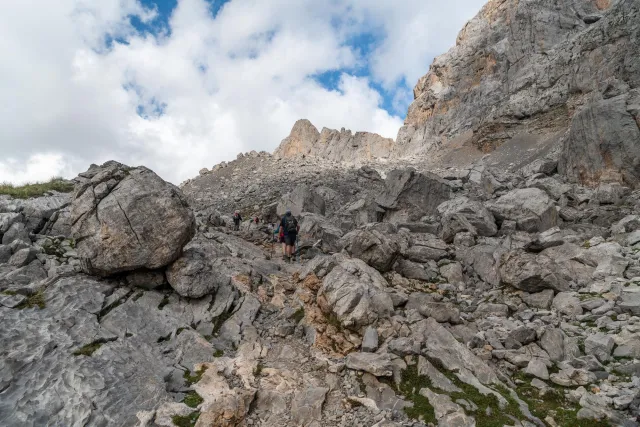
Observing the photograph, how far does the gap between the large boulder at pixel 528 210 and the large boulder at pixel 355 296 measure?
11.1 m

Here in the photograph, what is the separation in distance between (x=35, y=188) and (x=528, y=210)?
85.0 ft

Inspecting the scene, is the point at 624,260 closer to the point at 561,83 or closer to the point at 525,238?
the point at 525,238

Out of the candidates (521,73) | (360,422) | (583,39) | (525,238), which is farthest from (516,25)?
(360,422)

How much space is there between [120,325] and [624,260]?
18.3 m

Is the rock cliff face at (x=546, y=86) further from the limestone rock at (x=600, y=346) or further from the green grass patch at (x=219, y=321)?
the green grass patch at (x=219, y=321)

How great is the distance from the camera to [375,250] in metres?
15.5

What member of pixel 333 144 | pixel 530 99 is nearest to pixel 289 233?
pixel 530 99

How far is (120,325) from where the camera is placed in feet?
34.6

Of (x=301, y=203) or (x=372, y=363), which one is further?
(x=301, y=203)

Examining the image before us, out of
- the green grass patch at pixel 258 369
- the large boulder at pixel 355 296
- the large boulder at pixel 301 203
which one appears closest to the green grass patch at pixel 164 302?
the green grass patch at pixel 258 369

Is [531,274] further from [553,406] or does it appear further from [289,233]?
[289,233]

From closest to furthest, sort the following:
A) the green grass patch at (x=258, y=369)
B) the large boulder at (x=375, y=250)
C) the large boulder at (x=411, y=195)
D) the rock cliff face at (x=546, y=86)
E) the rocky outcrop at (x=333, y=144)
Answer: the green grass patch at (x=258, y=369), the large boulder at (x=375, y=250), the large boulder at (x=411, y=195), the rock cliff face at (x=546, y=86), the rocky outcrop at (x=333, y=144)

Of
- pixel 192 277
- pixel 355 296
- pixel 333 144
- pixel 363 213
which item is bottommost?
pixel 355 296

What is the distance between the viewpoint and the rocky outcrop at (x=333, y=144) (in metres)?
91.9
